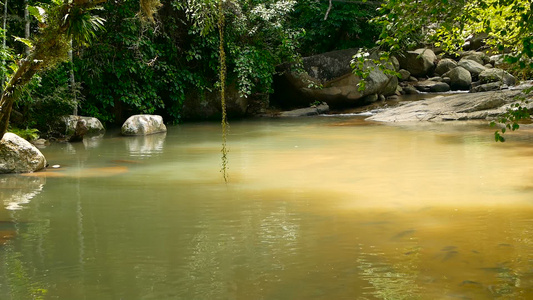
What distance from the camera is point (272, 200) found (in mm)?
7273

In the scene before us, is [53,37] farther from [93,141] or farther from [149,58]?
[149,58]

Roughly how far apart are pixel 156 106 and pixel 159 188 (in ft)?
34.5

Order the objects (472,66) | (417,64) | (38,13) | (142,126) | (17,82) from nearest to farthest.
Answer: (38,13) < (17,82) < (142,126) < (472,66) < (417,64)

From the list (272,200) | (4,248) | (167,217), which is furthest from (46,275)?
(272,200)

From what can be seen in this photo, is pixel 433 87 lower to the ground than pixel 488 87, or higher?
higher

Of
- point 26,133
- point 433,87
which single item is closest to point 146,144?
point 26,133

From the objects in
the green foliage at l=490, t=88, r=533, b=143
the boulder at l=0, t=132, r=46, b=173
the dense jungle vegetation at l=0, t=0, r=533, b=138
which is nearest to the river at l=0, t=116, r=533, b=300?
the boulder at l=0, t=132, r=46, b=173

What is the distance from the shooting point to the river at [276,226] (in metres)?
4.45

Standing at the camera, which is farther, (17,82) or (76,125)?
(76,125)

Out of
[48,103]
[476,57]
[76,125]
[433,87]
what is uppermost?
[476,57]

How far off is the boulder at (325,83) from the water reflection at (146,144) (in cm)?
690

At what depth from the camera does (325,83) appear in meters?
21.3

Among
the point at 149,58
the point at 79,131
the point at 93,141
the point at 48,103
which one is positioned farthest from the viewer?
the point at 149,58

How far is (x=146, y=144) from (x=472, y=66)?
1794 centimetres
